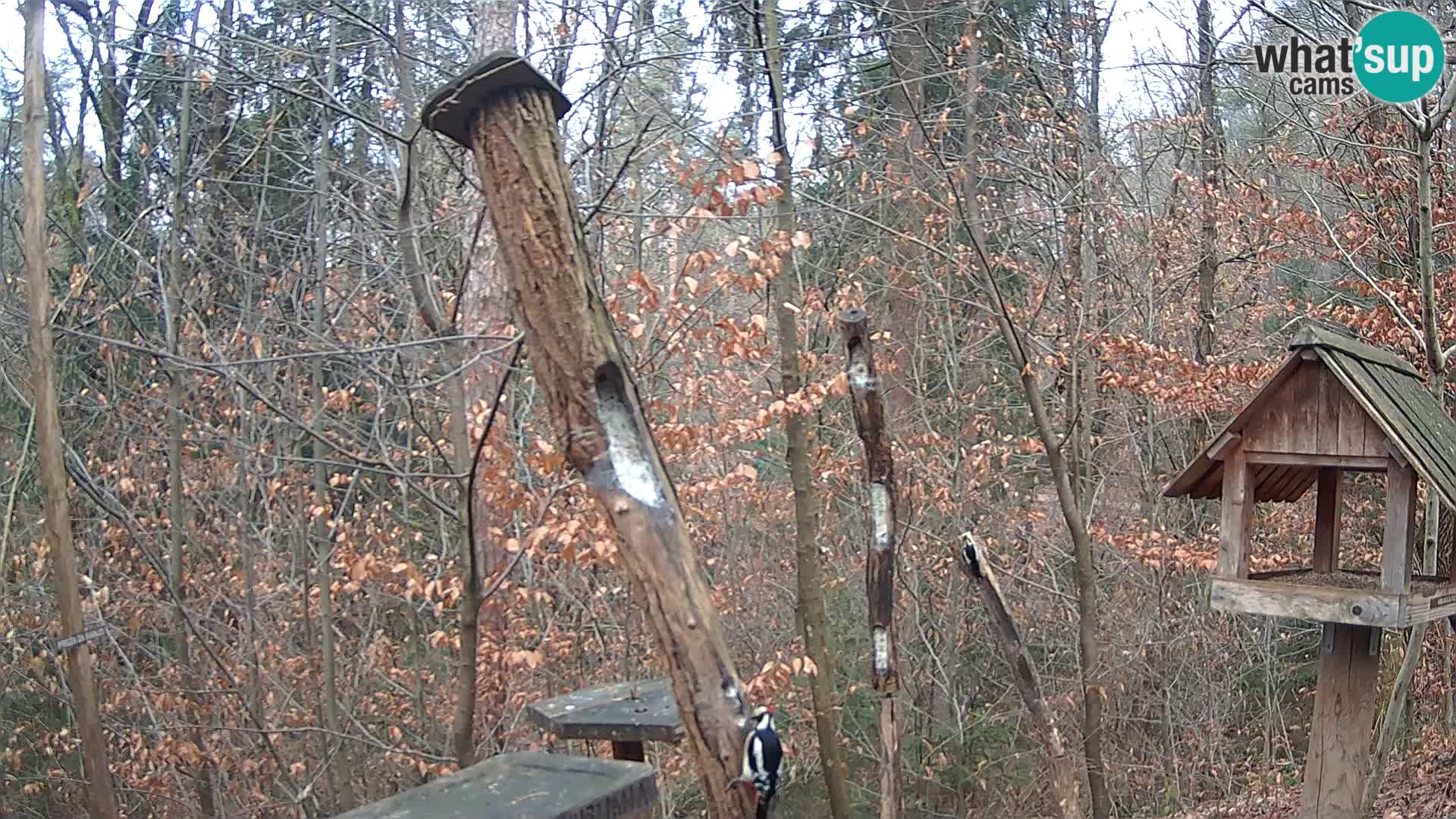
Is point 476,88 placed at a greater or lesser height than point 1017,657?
greater

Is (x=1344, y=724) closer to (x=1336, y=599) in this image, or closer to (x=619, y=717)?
(x=1336, y=599)

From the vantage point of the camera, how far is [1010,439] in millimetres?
9492

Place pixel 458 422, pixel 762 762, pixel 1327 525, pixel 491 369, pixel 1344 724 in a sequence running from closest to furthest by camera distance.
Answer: pixel 762 762 → pixel 1344 724 → pixel 1327 525 → pixel 458 422 → pixel 491 369

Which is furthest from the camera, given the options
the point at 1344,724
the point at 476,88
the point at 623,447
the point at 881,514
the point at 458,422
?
the point at 458,422

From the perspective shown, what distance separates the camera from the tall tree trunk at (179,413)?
752 centimetres

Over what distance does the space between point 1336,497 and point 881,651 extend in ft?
6.78

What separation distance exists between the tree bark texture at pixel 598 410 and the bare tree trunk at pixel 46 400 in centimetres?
350

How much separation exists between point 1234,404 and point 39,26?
8.26m

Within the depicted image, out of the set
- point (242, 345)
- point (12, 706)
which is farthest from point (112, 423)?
point (12, 706)

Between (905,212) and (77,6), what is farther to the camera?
(905,212)

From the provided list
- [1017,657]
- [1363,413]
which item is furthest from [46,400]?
[1363,413]

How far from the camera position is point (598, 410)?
3293mm

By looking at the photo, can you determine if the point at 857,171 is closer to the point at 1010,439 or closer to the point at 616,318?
the point at 1010,439

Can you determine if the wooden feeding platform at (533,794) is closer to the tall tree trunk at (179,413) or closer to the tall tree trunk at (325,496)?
the tall tree trunk at (325,496)
